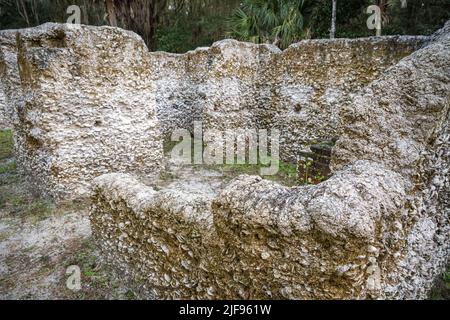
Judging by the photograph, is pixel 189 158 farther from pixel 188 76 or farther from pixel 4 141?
pixel 4 141

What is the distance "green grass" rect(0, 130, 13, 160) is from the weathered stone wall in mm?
5121

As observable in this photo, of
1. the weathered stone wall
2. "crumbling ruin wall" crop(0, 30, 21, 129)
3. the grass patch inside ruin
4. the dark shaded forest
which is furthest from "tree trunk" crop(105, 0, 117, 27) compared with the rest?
the grass patch inside ruin

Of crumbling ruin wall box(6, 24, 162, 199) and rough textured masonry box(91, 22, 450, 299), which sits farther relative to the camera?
crumbling ruin wall box(6, 24, 162, 199)

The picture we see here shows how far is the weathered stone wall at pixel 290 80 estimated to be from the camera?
5.43 meters

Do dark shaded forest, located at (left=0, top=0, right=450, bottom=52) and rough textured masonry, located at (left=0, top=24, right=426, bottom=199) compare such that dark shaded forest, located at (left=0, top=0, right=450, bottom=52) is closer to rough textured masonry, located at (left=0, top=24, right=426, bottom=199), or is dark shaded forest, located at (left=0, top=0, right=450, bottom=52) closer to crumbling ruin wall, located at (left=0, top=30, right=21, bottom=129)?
rough textured masonry, located at (left=0, top=24, right=426, bottom=199)

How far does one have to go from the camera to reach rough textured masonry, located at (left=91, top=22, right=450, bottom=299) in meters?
1.36

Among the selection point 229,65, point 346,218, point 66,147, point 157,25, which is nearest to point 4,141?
point 66,147

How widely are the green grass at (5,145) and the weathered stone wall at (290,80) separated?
202 inches

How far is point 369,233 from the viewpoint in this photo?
1.27 meters

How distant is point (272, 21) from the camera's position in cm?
1027

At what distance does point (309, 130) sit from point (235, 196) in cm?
511

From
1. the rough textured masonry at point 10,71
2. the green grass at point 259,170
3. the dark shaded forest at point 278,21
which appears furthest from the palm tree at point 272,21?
the rough textured masonry at point 10,71

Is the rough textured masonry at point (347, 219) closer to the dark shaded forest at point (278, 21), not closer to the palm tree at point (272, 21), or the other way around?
the dark shaded forest at point (278, 21)

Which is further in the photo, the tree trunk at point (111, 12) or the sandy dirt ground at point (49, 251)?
the tree trunk at point (111, 12)
